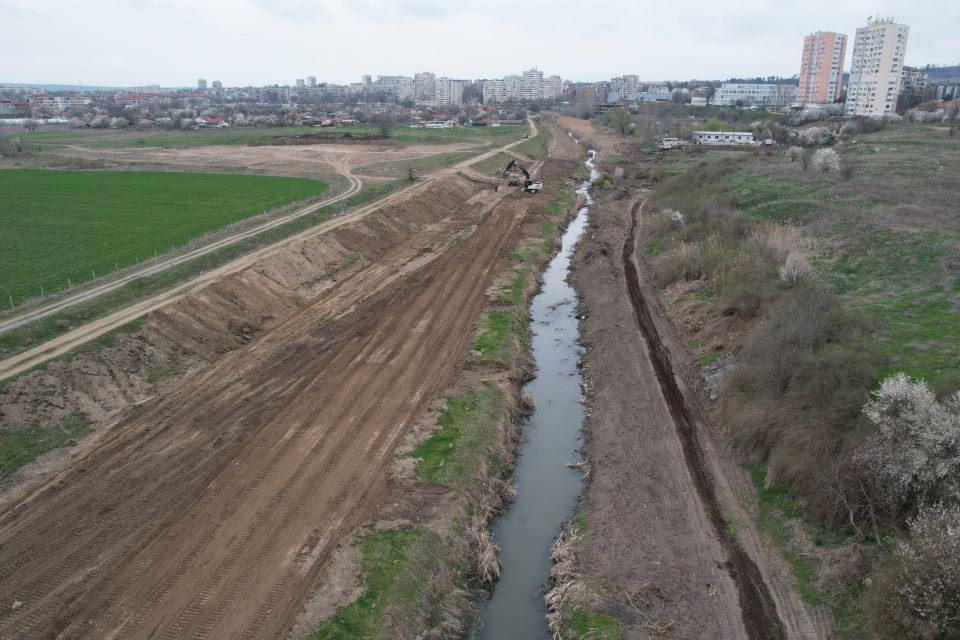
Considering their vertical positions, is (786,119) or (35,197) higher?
(786,119)

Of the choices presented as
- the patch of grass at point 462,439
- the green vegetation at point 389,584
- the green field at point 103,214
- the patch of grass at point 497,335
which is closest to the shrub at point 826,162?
the patch of grass at point 497,335

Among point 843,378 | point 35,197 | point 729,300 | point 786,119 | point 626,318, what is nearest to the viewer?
point 843,378

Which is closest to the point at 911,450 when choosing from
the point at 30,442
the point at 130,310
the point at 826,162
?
the point at 30,442

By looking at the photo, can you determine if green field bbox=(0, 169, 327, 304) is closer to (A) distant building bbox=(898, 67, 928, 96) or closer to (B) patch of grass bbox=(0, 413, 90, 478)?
(B) patch of grass bbox=(0, 413, 90, 478)

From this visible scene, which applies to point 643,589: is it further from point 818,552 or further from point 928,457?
point 928,457

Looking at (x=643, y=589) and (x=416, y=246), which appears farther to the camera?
(x=416, y=246)

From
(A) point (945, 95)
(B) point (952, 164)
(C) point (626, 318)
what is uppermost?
(A) point (945, 95)

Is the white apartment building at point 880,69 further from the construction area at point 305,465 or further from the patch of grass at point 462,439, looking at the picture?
the patch of grass at point 462,439

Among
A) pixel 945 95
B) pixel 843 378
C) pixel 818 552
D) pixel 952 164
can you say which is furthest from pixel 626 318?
pixel 945 95
